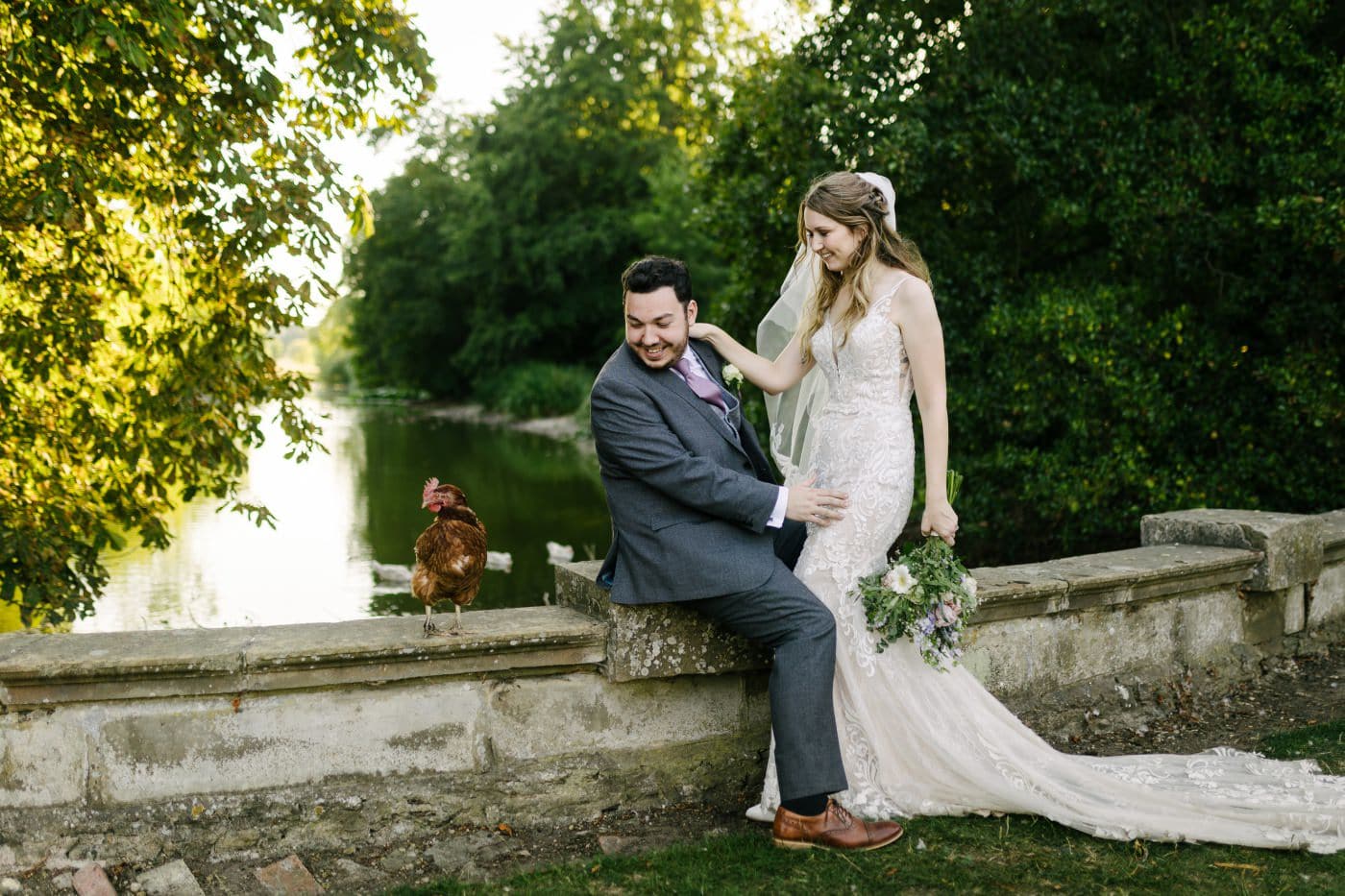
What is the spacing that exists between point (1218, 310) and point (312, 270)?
19.2ft

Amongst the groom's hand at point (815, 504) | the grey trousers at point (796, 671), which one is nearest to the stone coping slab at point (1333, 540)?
the groom's hand at point (815, 504)

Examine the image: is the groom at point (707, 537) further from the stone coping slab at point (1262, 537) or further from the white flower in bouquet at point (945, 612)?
the stone coping slab at point (1262, 537)

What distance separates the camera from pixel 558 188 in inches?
1359

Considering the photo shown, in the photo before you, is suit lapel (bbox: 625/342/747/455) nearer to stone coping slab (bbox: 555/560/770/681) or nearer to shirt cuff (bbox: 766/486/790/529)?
shirt cuff (bbox: 766/486/790/529)

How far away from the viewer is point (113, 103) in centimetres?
484

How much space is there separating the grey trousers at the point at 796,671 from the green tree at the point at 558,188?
26.2m

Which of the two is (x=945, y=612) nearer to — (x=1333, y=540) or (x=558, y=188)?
(x=1333, y=540)

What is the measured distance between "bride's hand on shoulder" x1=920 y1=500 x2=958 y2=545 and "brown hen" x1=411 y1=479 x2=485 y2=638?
4.43 feet

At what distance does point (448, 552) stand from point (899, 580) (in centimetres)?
132

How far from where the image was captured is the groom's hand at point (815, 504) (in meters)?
3.28

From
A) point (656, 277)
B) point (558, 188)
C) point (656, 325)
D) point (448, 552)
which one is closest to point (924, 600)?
point (656, 325)

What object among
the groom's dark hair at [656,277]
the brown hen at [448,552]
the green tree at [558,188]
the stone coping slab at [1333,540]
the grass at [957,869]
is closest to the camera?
the grass at [957,869]

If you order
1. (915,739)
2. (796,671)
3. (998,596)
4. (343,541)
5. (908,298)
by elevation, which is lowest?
(343,541)

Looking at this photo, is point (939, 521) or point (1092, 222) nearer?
point (939, 521)
